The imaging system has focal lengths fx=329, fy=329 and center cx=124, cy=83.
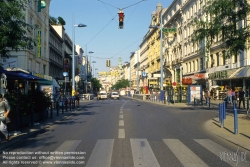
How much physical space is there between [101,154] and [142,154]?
1.04 meters

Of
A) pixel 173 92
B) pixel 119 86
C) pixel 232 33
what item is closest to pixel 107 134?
pixel 232 33

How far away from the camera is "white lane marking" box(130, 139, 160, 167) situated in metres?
7.35

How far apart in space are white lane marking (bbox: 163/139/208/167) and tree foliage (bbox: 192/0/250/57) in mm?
8221

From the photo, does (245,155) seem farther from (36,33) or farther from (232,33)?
(36,33)

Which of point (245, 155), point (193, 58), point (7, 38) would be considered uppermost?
point (193, 58)

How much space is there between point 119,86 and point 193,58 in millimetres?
97619

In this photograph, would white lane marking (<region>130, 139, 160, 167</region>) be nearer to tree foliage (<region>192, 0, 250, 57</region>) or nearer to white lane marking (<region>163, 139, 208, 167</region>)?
white lane marking (<region>163, 139, 208, 167</region>)

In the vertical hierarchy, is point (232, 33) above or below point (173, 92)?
above

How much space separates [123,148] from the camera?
9.25 m

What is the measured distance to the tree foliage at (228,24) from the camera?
16.3m

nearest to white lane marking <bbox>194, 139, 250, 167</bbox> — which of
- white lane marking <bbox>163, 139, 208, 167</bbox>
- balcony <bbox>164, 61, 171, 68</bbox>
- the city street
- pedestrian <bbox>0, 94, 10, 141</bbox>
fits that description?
the city street

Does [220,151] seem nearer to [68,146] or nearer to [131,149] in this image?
[131,149]

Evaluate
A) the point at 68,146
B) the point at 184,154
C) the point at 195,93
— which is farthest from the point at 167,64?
the point at 184,154

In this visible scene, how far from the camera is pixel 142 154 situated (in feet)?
27.5
